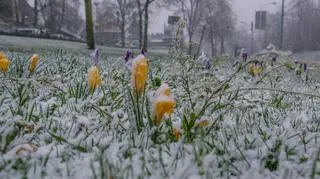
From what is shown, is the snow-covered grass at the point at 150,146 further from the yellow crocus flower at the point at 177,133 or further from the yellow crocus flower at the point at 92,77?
the yellow crocus flower at the point at 92,77

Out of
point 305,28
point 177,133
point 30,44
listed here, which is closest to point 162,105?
point 177,133

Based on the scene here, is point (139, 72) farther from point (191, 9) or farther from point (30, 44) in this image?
point (191, 9)

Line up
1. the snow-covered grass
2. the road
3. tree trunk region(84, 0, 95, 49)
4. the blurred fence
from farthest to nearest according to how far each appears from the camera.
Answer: the blurred fence → tree trunk region(84, 0, 95, 49) → the road → the snow-covered grass

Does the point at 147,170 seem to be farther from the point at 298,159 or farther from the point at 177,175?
the point at 298,159

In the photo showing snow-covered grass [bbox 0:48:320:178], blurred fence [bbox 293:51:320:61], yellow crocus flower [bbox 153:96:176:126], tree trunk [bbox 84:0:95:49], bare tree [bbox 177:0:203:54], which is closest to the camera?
snow-covered grass [bbox 0:48:320:178]

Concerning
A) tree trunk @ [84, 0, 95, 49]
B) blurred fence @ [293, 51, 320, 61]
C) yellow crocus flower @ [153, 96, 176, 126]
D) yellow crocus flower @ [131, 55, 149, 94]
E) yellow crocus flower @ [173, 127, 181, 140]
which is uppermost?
tree trunk @ [84, 0, 95, 49]

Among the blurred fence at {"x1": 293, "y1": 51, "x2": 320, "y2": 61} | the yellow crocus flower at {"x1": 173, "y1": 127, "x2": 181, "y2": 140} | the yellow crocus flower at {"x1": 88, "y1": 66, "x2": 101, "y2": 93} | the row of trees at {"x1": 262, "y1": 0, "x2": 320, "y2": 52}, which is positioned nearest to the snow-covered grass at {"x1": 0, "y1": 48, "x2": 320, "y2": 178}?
the yellow crocus flower at {"x1": 173, "y1": 127, "x2": 181, "y2": 140}

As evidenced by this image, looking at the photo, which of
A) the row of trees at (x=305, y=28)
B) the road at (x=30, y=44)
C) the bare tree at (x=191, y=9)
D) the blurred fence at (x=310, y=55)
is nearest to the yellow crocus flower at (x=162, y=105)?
the road at (x=30, y=44)

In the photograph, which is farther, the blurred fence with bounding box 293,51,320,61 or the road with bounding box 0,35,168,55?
the blurred fence with bounding box 293,51,320,61

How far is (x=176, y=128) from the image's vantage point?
1327 millimetres

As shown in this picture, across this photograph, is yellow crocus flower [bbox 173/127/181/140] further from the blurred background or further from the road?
the blurred background

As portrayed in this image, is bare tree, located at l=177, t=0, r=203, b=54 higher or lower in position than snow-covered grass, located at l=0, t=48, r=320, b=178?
higher

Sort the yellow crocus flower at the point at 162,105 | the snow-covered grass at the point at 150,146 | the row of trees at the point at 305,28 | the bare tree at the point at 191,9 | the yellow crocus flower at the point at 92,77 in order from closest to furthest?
the snow-covered grass at the point at 150,146
the yellow crocus flower at the point at 162,105
the yellow crocus flower at the point at 92,77
the bare tree at the point at 191,9
the row of trees at the point at 305,28

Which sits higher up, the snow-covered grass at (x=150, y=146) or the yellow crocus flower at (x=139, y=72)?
the yellow crocus flower at (x=139, y=72)
